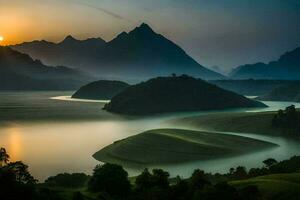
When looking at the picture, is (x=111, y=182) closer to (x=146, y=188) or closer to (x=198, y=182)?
(x=146, y=188)

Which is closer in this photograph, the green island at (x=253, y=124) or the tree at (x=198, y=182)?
the tree at (x=198, y=182)

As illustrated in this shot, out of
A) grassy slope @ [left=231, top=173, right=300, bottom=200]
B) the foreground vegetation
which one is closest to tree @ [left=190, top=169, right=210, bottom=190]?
the foreground vegetation

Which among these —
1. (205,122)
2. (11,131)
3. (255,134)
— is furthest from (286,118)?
(11,131)

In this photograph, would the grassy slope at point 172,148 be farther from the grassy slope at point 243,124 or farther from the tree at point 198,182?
the tree at point 198,182

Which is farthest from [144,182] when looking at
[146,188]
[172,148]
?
[172,148]

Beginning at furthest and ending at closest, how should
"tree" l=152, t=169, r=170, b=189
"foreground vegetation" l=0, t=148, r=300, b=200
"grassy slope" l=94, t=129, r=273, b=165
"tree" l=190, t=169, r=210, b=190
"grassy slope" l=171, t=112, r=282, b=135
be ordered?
"grassy slope" l=171, t=112, r=282, b=135 → "grassy slope" l=94, t=129, r=273, b=165 → "tree" l=152, t=169, r=170, b=189 → "tree" l=190, t=169, r=210, b=190 → "foreground vegetation" l=0, t=148, r=300, b=200

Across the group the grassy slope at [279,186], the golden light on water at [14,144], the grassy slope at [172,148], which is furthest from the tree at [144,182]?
the golden light on water at [14,144]

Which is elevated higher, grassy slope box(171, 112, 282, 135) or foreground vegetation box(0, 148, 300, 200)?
grassy slope box(171, 112, 282, 135)

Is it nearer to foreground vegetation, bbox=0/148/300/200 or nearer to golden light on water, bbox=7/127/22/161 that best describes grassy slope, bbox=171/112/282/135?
golden light on water, bbox=7/127/22/161
